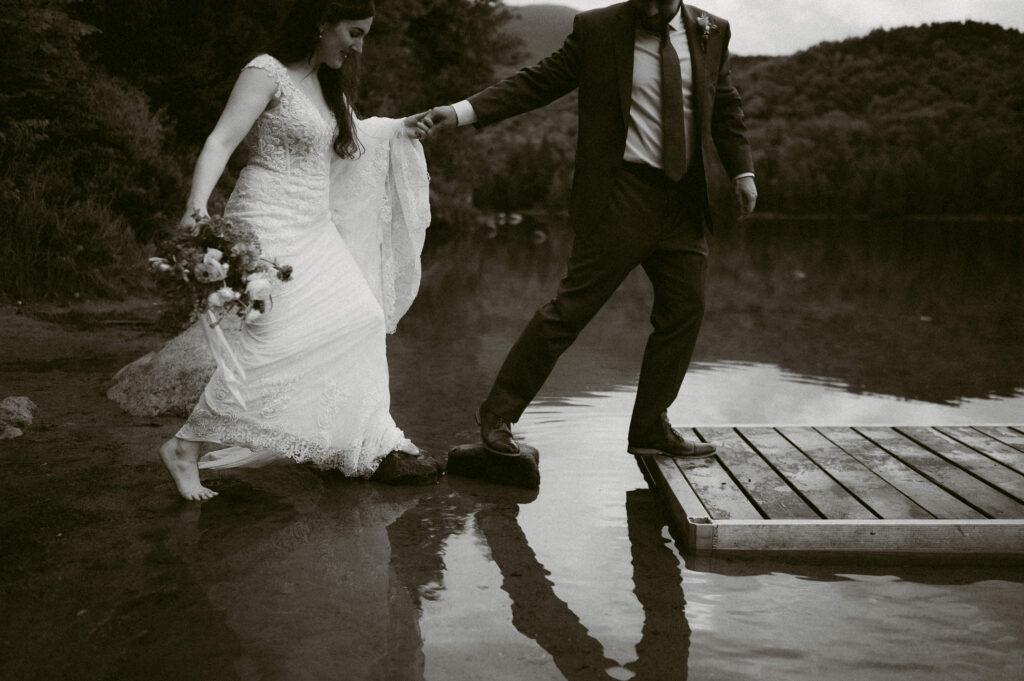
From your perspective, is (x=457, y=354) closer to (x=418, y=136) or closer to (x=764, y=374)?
(x=764, y=374)

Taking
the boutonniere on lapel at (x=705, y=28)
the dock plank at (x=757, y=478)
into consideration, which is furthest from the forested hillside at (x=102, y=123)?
the dock plank at (x=757, y=478)

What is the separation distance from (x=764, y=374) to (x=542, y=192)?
1939 inches

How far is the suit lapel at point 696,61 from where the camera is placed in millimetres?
4516

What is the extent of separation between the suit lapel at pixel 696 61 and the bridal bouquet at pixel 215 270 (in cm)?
206

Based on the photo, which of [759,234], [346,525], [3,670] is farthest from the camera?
[759,234]

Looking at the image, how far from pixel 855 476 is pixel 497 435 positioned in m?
Result: 1.61

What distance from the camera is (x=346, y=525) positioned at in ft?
13.3

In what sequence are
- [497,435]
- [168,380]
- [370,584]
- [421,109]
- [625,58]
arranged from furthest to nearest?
[421,109] < [168,380] < [497,435] < [625,58] < [370,584]

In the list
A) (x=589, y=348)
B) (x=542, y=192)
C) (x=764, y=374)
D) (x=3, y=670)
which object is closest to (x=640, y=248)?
(x=3, y=670)

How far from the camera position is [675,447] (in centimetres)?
474

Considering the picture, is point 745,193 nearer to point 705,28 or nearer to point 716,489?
point 705,28

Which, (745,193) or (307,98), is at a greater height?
(307,98)

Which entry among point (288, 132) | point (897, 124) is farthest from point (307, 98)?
point (897, 124)

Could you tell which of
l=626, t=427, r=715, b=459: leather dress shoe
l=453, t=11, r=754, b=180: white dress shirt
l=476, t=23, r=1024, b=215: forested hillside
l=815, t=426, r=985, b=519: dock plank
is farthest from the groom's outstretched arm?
l=476, t=23, r=1024, b=215: forested hillside
